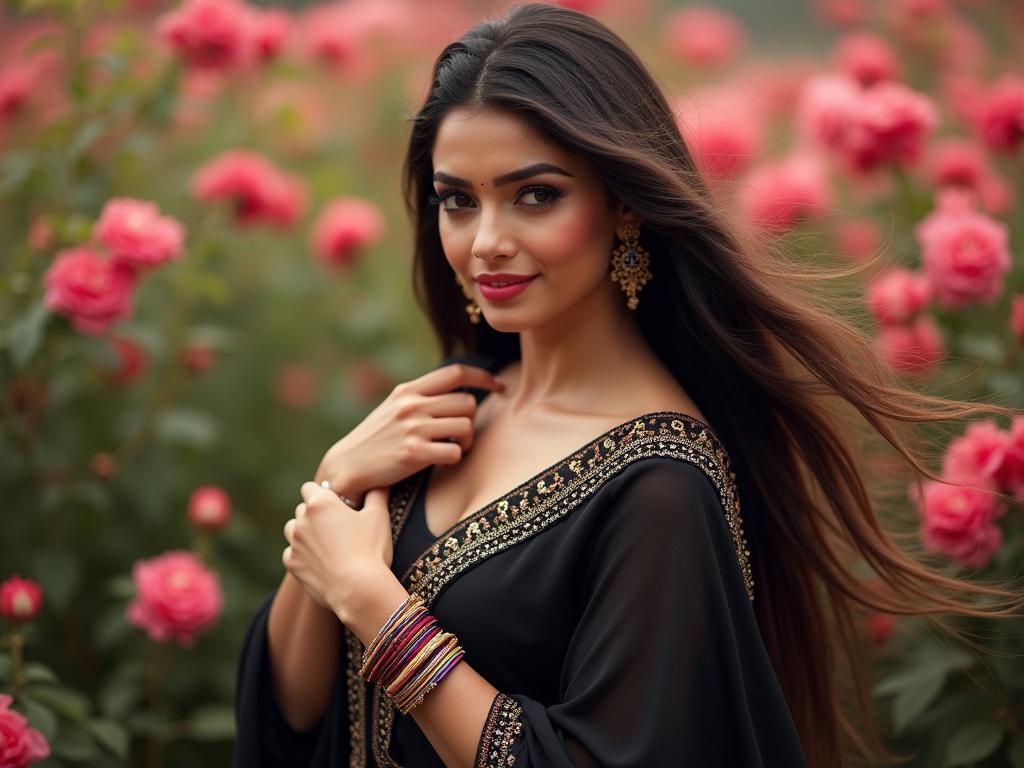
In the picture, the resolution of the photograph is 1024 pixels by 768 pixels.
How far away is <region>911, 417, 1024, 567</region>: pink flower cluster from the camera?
2.24 m

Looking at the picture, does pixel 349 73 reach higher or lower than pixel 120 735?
higher

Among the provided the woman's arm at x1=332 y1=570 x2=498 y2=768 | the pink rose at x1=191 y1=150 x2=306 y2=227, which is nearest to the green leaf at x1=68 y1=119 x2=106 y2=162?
the pink rose at x1=191 y1=150 x2=306 y2=227

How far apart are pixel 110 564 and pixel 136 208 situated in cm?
121

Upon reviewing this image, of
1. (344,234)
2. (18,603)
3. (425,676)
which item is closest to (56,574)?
(18,603)

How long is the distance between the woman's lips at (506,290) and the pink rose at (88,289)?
1198mm

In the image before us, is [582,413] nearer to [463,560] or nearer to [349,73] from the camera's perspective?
[463,560]

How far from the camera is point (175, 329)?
3.28 m

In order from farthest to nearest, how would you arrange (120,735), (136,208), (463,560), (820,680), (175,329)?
(175,329) < (136,208) < (120,735) < (820,680) < (463,560)

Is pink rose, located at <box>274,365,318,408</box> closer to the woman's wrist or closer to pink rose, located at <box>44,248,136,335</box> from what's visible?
pink rose, located at <box>44,248,136,335</box>

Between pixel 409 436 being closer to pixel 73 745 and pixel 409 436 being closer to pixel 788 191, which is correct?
pixel 73 745

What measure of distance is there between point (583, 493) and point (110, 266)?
1.49 metres

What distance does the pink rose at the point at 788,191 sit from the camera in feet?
10.2

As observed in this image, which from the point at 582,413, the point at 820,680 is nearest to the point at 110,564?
the point at 582,413

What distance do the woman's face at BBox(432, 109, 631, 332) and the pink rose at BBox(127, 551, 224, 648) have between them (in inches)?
45.3
